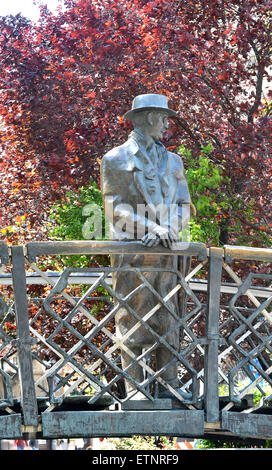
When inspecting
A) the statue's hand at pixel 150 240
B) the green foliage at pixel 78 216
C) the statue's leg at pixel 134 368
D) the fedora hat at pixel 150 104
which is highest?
the fedora hat at pixel 150 104

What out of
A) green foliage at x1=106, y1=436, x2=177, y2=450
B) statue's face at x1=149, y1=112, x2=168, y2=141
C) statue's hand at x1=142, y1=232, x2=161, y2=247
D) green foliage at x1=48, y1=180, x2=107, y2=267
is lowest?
green foliage at x1=106, y1=436, x2=177, y2=450

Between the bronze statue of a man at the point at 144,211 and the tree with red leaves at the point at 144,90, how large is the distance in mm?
3097

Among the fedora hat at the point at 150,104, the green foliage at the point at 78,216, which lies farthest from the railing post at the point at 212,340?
the green foliage at the point at 78,216

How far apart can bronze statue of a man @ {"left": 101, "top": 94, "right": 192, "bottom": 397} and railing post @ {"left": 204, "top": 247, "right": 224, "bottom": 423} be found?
1.12 feet

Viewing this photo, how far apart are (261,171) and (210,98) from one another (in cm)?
107

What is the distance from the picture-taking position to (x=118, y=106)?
10.8 meters

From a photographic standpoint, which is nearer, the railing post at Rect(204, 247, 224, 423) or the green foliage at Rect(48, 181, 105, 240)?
the railing post at Rect(204, 247, 224, 423)

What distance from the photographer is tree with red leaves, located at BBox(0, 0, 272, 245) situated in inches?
420

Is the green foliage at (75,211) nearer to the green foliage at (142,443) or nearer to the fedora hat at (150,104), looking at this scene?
the green foliage at (142,443)

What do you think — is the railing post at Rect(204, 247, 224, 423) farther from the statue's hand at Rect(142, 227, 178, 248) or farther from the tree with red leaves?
the tree with red leaves

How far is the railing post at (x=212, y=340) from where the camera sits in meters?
6.68

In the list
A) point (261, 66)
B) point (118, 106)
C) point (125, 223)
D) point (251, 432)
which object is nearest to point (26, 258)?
point (125, 223)

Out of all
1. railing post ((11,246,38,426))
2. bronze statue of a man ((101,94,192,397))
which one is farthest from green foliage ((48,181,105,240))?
railing post ((11,246,38,426))

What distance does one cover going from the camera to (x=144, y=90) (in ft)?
35.4
